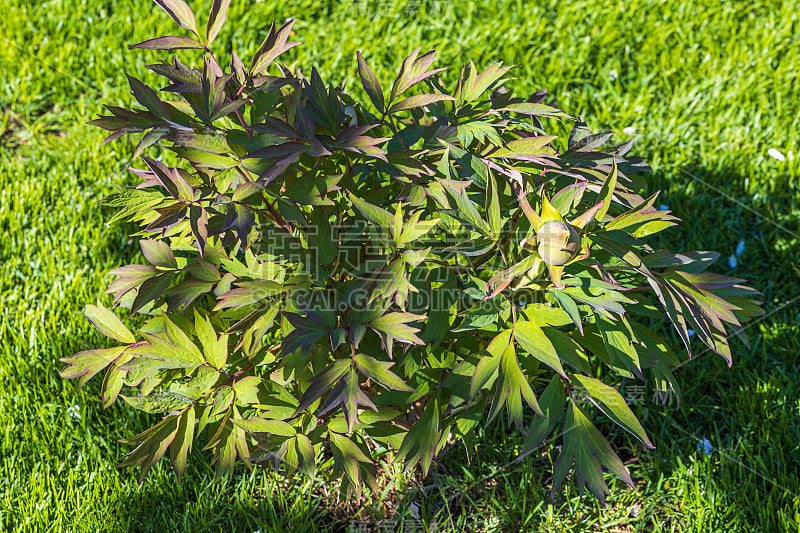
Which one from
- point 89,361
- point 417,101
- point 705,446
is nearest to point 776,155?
point 705,446

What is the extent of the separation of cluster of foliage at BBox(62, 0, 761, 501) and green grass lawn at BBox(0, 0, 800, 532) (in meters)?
0.55

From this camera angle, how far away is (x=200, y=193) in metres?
1.64

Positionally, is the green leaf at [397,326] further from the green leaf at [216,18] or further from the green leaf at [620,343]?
the green leaf at [216,18]

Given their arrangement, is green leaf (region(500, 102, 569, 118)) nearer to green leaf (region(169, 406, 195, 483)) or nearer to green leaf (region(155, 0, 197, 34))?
green leaf (region(155, 0, 197, 34))

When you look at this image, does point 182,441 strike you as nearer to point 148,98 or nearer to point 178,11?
point 148,98

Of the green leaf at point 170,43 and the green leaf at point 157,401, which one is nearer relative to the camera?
the green leaf at point 170,43

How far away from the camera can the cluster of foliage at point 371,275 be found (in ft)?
5.08

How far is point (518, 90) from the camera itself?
12.0 ft

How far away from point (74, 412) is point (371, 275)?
1.50 metres

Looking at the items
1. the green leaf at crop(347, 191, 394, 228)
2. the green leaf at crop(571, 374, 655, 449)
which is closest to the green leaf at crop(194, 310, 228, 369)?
the green leaf at crop(347, 191, 394, 228)

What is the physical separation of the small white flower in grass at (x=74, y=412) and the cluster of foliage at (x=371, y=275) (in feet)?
2.25

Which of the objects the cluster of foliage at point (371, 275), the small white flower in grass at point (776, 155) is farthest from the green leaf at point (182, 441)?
the small white flower in grass at point (776, 155)

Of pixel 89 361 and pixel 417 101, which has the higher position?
pixel 417 101

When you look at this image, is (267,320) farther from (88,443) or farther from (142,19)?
(142,19)
